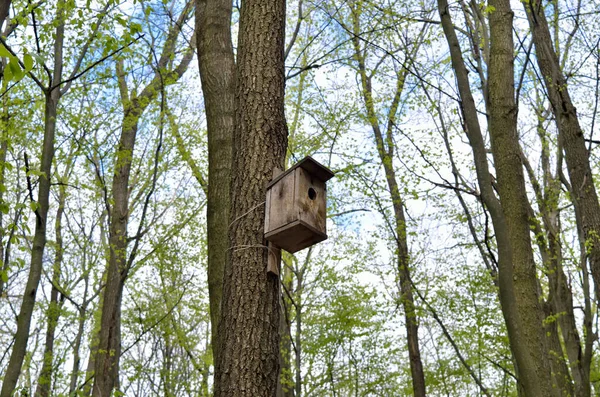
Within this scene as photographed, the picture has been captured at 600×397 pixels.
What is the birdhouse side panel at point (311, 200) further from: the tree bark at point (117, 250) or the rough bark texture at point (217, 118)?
the tree bark at point (117, 250)

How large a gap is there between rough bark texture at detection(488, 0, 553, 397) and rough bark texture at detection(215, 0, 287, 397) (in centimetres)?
214

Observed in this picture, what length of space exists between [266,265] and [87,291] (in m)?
12.7

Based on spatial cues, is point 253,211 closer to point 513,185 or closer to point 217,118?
point 217,118

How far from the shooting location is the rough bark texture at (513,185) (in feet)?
14.6

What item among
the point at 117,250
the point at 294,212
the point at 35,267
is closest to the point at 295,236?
the point at 294,212

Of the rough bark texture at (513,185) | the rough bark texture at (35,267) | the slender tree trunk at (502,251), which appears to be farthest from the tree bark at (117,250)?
the rough bark texture at (513,185)

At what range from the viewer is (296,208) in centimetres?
275

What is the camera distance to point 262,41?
10.8ft

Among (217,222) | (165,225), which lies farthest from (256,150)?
(165,225)

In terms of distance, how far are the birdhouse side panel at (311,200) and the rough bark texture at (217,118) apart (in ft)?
2.77

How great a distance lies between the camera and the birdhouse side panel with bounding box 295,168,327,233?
9.16 feet

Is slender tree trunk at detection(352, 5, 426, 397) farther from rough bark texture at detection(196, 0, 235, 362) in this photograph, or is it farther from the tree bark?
rough bark texture at detection(196, 0, 235, 362)

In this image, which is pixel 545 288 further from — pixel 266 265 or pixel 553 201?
pixel 266 265

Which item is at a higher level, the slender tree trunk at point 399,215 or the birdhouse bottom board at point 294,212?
the slender tree trunk at point 399,215
